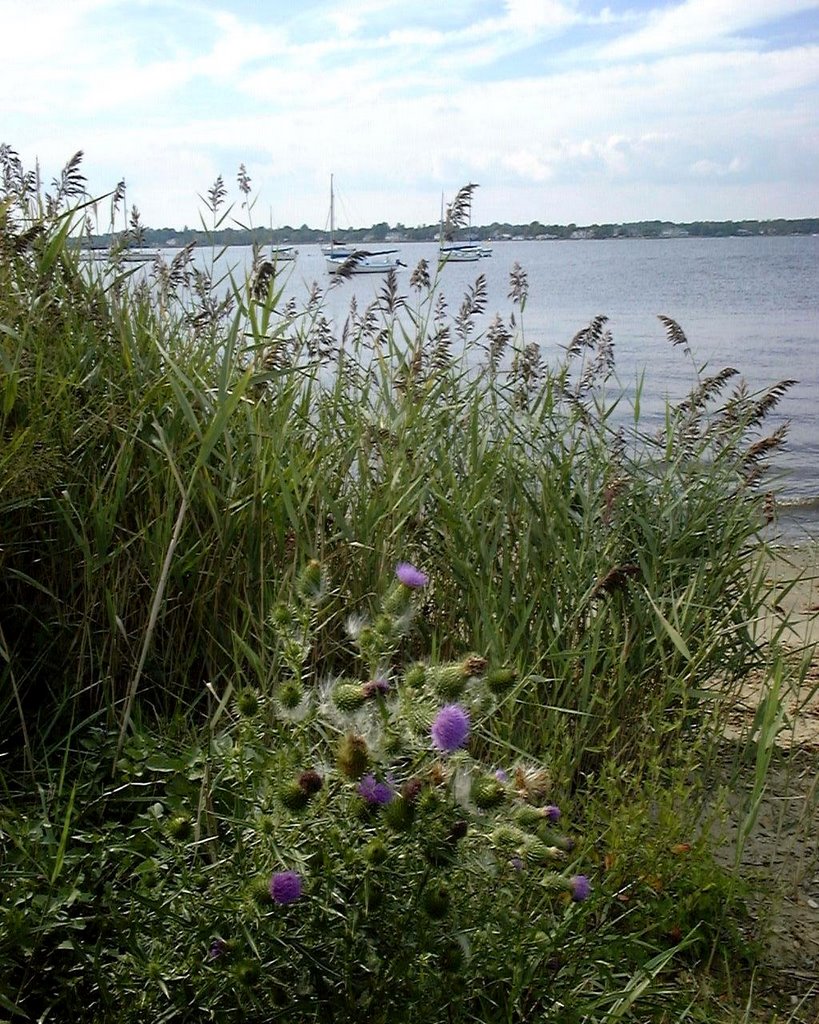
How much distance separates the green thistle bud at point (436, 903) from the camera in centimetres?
153

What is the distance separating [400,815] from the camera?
1488 mm

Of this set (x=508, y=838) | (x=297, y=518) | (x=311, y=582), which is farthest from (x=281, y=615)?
(x=297, y=518)

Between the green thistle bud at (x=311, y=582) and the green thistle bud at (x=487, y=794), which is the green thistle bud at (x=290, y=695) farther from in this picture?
the green thistle bud at (x=487, y=794)

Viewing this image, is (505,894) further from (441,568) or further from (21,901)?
(441,568)

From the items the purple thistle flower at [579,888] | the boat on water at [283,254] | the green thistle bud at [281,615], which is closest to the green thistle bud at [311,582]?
the green thistle bud at [281,615]

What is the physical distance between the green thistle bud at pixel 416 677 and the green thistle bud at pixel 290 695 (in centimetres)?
17

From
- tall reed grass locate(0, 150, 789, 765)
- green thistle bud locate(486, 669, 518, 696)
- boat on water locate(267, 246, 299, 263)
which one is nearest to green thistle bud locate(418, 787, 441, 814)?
green thistle bud locate(486, 669, 518, 696)

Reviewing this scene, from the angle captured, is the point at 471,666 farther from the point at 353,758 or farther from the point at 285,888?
the point at 285,888

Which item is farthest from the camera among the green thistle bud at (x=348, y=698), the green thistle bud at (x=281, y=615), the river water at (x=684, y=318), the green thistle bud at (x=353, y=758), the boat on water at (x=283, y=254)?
the river water at (x=684, y=318)

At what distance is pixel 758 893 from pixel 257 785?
146 cm

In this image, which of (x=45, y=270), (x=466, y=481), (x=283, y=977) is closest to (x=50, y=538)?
(x=45, y=270)

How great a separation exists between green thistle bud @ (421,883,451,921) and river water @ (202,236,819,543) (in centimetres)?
241

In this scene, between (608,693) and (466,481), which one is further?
(466,481)

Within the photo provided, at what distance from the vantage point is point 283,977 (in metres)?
1.66
